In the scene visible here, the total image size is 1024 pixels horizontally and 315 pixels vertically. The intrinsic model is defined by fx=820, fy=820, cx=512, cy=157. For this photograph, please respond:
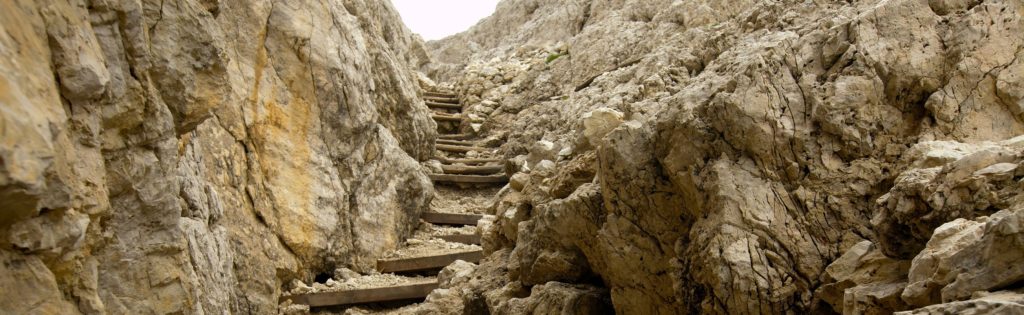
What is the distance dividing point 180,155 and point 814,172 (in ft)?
14.9

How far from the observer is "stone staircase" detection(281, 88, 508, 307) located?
9922 mm

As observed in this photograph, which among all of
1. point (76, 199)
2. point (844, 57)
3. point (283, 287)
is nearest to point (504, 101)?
point (283, 287)

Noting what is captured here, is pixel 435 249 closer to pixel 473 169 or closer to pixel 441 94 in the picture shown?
pixel 473 169

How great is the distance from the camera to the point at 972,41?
530 centimetres

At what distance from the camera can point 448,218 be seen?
1348 cm

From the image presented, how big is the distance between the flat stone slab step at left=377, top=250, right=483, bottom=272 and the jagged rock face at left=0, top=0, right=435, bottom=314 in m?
0.27

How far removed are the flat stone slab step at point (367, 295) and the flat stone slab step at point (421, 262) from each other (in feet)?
2.19

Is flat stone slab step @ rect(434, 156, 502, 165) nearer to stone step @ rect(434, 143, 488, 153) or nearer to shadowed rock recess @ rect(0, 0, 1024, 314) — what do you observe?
stone step @ rect(434, 143, 488, 153)

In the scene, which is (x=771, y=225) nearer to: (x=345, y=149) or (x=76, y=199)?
(x=76, y=199)

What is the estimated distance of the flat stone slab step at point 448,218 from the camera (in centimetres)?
1341

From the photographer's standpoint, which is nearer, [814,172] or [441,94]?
[814,172]

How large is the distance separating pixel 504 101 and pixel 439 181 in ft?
16.3

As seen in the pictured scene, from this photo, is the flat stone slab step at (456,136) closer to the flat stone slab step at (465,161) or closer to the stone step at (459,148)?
the stone step at (459,148)

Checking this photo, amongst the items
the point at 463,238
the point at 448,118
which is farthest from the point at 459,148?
the point at 463,238
